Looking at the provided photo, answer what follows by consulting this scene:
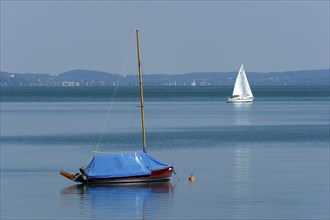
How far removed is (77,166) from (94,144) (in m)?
18.0

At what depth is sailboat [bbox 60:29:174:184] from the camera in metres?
51.6

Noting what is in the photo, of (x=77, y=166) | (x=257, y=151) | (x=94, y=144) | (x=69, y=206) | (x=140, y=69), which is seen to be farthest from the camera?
(x=94, y=144)

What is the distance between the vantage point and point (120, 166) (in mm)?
51906

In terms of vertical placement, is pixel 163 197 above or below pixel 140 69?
below

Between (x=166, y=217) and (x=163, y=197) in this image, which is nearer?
(x=166, y=217)

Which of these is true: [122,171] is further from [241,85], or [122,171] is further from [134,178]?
[241,85]

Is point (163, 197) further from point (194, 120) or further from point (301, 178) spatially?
point (194, 120)

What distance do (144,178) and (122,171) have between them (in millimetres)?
1230

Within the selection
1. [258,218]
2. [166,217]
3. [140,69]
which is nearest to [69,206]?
[166,217]

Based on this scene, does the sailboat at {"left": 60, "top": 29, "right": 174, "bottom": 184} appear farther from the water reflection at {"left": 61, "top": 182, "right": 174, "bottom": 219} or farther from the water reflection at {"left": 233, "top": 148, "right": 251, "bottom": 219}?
the water reflection at {"left": 233, "top": 148, "right": 251, "bottom": 219}

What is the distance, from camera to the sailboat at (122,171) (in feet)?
169

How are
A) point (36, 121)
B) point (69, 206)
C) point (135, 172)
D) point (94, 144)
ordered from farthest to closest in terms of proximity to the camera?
point (36, 121) < point (94, 144) < point (135, 172) < point (69, 206)

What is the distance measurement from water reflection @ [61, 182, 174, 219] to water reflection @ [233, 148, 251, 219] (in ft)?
10.5

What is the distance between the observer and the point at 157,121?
4592 inches
